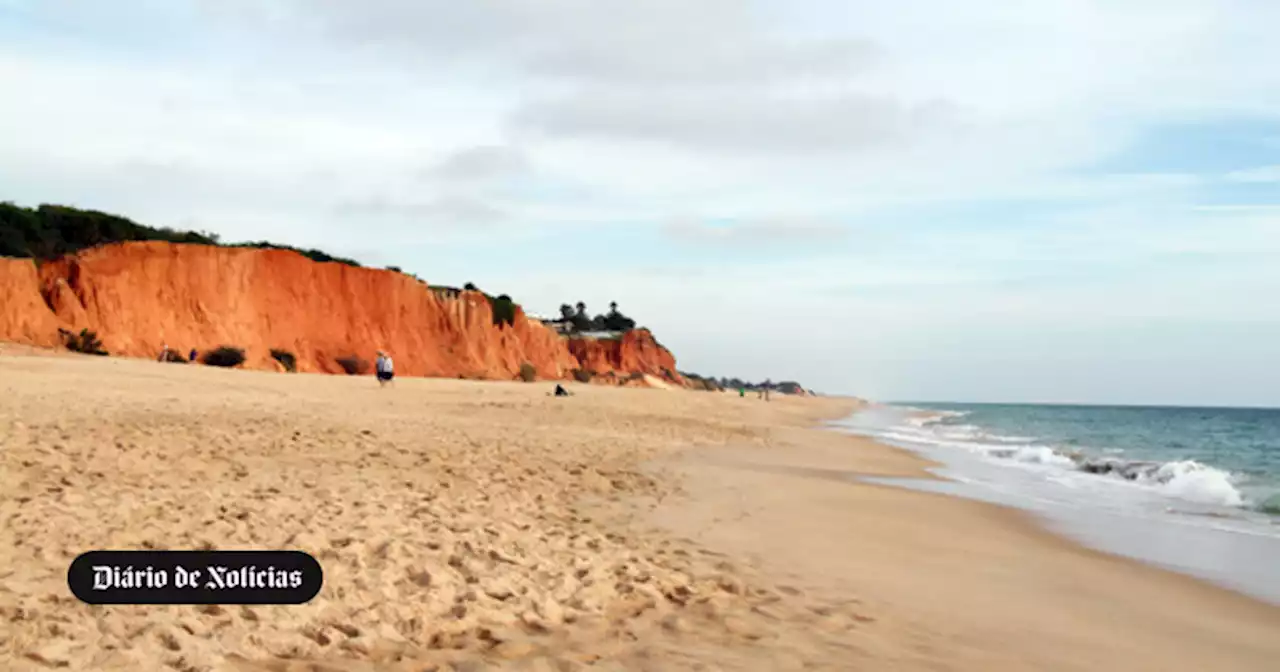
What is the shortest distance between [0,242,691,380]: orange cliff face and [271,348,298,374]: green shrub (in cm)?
52

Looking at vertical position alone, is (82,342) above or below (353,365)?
above

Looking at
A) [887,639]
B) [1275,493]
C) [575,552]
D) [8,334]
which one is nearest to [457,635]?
[575,552]

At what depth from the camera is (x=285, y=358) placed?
39.7 meters

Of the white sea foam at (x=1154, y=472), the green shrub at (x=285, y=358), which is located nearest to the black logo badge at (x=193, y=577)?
the white sea foam at (x=1154, y=472)

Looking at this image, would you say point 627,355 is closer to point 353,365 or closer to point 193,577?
point 353,365

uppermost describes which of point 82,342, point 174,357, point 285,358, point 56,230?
point 56,230

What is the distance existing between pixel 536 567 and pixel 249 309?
39437mm

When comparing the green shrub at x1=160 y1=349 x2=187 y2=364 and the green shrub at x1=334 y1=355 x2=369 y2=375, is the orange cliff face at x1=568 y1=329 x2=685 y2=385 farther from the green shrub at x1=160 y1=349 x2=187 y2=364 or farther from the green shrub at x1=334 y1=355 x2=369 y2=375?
the green shrub at x1=160 y1=349 x2=187 y2=364

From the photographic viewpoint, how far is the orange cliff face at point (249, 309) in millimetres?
32531

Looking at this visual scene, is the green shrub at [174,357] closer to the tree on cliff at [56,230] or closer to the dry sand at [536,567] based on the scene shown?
the tree on cliff at [56,230]

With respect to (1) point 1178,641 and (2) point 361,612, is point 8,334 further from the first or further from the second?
(1) point 1178,641

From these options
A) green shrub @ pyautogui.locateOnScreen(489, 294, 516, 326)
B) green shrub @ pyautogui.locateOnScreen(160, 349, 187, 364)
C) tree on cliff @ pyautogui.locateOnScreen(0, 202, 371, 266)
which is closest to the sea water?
green shrub @ pyautogui.locateOnScreen(160, 349, 187, 364)

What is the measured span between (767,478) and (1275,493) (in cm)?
1063

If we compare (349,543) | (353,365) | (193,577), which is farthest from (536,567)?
(353,365)
